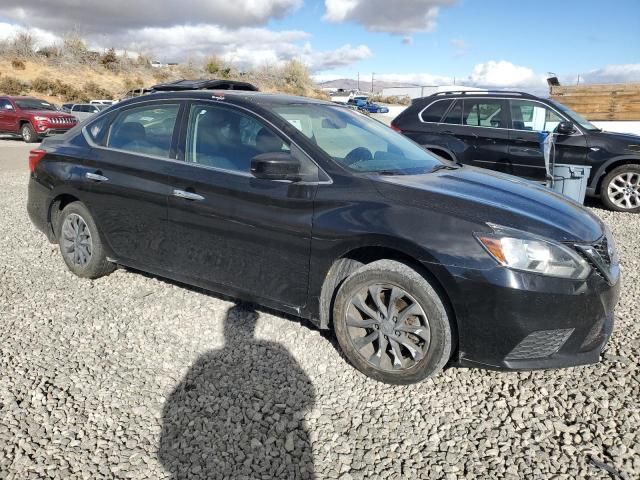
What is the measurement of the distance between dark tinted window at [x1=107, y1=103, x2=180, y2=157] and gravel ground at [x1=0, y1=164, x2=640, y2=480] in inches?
50.9

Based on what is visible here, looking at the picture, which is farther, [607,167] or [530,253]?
[607,167]

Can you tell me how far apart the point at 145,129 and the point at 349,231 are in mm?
2112

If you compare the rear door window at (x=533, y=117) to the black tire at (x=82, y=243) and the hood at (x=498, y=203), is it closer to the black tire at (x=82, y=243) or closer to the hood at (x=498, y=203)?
the hood at (x=498, y=203)

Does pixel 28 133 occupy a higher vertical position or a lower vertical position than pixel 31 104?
lower

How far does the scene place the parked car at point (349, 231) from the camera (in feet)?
8.88

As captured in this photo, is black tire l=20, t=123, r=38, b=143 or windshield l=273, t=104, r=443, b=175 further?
black tire l=20, t=123, r=38, b=143

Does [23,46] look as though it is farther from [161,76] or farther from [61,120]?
[61,120]

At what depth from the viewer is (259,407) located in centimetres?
280

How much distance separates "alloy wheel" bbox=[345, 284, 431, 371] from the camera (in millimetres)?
2902

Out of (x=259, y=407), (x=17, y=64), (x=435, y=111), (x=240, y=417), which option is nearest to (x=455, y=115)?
(x=435, y=111)

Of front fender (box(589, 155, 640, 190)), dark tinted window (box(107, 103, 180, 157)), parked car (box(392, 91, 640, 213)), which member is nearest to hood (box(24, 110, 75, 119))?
parked car (box(392, 91, 640, 213))

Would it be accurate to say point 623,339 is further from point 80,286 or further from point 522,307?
point 80,286

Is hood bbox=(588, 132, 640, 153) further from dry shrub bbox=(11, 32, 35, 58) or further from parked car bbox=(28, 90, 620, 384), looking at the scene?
dry shrub bbox=(11, 32, 35, 58)

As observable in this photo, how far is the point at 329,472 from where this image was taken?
233 centimetres
